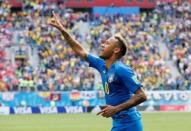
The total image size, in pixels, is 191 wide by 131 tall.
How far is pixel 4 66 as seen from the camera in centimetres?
3098

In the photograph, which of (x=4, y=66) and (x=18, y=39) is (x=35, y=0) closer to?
(x=18, y=39)

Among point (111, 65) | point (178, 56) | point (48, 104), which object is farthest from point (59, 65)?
point (111, 65)

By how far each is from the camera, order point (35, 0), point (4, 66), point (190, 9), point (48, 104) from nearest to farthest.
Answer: point (48, 104)
point (4, 66)
point (35, 0)
point (190, 9)

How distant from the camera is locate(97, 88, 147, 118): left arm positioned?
739 cm

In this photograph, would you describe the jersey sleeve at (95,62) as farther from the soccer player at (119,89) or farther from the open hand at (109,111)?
the open hand at (109,111)

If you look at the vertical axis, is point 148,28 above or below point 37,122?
above

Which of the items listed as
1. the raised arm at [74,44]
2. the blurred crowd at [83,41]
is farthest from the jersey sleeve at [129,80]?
the blurred crowd at [83,41]

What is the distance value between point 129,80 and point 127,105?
295 mm

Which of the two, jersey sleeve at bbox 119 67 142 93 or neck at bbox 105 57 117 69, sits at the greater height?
neck at bbox 105 57 117 69

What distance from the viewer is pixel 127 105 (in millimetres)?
7414

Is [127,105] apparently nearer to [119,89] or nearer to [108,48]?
[119,89]

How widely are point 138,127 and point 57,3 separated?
3140cm

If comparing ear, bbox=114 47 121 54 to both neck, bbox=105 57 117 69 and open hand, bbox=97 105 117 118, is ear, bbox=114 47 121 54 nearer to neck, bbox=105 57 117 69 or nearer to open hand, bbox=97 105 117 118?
neck, bbox=105 57 117 69

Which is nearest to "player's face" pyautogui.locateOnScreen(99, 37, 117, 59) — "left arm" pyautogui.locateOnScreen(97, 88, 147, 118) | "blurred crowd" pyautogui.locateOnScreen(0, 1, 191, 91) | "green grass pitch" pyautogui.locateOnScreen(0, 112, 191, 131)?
"left arm" pyautogui.locateOnScreen(97, 88, 147, 118)
